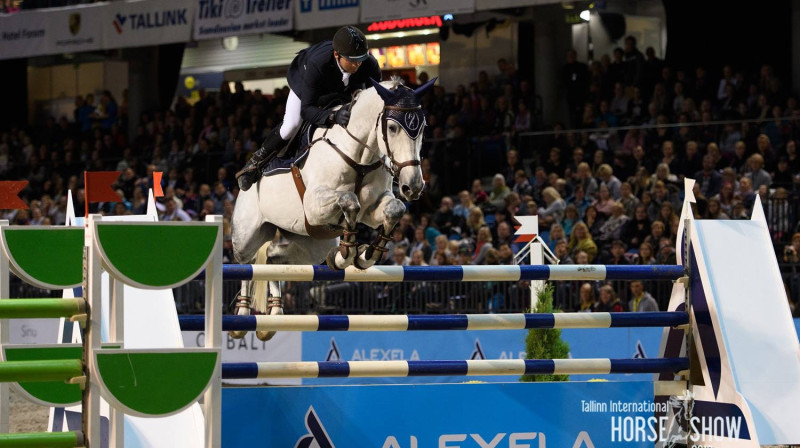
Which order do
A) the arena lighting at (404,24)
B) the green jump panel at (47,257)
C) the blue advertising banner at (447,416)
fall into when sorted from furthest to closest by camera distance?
the arena lighting at (404,24)
the blue advertising banner at (447,416)
the green jump panel at (47,257)

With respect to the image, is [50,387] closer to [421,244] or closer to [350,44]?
[350,44]

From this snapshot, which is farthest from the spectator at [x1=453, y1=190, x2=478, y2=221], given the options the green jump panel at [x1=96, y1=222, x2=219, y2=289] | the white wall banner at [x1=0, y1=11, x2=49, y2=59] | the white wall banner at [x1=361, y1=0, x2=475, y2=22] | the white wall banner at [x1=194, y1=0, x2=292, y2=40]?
the green jump panel at [x1=96, y1=222, x2=219, y2=289]

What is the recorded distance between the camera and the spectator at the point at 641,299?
31.6 ft

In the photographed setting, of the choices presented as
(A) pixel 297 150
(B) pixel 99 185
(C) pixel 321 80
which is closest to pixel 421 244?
(A) pixel 297 150

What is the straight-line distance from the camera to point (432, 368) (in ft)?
15.1

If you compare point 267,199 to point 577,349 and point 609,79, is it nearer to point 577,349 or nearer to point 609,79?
point 577,349

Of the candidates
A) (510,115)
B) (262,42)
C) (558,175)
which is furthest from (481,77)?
(262,42)

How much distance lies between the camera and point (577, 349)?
30.2 ft

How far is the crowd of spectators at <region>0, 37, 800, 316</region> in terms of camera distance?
10352 mm

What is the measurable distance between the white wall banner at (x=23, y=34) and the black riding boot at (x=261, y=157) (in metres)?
11.6

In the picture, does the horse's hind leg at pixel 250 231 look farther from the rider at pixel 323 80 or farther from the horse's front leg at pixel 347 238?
the horse's front leg at pixel 347 238

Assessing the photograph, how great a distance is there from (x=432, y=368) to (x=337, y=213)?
3.62 feet

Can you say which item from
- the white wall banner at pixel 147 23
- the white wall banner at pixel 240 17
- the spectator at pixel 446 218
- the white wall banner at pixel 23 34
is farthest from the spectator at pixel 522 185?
the white wall banner at pixel 23 34

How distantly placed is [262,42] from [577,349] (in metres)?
13.2
